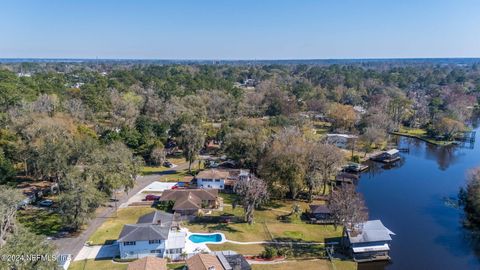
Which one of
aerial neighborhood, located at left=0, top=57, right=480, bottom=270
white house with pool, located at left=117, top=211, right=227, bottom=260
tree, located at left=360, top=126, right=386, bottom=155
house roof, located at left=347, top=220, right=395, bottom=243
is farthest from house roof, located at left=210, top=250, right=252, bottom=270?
tree, located at left=360, top=126, right=386, bottom=155

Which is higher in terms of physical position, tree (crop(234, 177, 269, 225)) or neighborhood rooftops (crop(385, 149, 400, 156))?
tree (crop(234, 177, 269, 225))

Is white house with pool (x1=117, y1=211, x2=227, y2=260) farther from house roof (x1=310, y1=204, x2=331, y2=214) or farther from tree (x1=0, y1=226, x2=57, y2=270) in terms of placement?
house roof (x1=310, y1=204, x2=331, y2=214)

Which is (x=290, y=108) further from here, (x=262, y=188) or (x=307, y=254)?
(x=307, y=254)

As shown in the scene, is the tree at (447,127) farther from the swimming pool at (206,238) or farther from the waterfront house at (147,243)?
the waterfront house at (147,243)

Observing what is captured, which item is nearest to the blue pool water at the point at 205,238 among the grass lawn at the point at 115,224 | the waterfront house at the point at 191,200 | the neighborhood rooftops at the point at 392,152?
the waterfront house at the point at 191,200

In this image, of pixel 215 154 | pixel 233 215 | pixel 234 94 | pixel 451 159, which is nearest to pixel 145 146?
pixel 215 154

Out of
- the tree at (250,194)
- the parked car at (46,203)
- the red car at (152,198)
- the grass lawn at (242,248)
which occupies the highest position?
the tree at (250,194)

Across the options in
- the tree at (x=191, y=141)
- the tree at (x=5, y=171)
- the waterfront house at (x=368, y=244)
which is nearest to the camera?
the waterfront house at (x=368, y=244)

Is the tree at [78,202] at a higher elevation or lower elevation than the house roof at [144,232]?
higher
